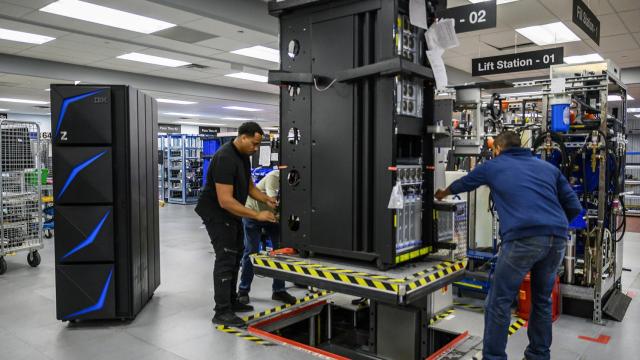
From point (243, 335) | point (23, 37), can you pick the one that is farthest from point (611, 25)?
point (23, 37)

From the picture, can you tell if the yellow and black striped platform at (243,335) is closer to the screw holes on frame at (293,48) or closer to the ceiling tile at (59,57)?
the screw holes on frame at (293,48)

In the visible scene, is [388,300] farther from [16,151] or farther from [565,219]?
[16,151]

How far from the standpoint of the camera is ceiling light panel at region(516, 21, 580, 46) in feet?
27.5

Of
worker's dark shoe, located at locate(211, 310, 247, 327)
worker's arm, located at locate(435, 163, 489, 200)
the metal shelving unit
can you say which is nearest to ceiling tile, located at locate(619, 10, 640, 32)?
worker's arm, located at locate(435, 163, 489, 200)

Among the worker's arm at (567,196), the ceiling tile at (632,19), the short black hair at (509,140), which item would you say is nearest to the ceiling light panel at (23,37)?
the short black hair at (509,140)

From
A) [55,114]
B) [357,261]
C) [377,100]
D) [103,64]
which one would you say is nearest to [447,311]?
[357,261]

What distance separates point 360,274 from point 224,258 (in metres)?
1.97

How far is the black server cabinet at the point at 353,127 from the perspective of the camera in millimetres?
2887

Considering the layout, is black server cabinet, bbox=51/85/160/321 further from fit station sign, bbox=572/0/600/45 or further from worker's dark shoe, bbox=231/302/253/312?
fit station sign, bbox=572/0/600/45

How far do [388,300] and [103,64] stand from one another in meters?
11.0

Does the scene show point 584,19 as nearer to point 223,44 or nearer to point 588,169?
point 588,169

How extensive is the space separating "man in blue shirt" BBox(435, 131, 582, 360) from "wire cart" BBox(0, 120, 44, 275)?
6594 millimetres

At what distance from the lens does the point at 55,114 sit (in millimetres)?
4496

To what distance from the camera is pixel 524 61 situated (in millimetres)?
6910
